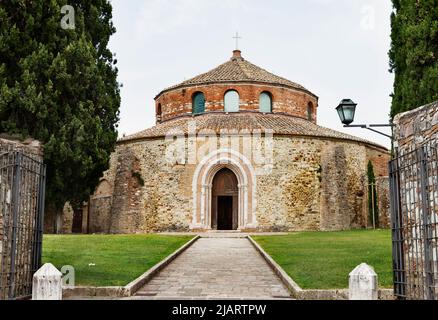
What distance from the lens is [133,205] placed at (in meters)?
29.4

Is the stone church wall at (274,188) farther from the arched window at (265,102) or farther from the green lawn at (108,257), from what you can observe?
the green lawn at (108,257)

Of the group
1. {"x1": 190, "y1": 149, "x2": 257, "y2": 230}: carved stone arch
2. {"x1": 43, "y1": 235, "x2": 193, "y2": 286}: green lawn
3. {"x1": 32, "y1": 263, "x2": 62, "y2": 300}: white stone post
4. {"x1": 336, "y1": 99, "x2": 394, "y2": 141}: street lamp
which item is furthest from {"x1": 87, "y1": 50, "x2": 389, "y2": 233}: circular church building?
{"x1": 32, "y1": 263, "x2": 62, "y2": 300}: white stone post

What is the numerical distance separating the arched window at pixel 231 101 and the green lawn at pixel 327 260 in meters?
14.4

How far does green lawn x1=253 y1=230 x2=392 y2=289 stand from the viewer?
34.1 feet

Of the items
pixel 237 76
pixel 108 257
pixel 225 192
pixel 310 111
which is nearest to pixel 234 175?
pixel 225 192

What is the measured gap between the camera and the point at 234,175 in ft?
97.0

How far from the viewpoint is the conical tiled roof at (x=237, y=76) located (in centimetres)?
3256

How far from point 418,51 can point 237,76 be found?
61.7 ft

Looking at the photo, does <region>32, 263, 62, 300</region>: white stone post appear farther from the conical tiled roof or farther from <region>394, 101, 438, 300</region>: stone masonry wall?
the conical tiled roof

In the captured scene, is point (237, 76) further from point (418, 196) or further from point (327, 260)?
point (418, 196)

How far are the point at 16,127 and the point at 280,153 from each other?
46.2 ft

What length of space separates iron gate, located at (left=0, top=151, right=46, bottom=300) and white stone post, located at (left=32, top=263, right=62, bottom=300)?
57 centimetres

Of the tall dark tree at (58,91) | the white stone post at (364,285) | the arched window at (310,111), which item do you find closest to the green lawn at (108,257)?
the tall dark tree at (58,91)

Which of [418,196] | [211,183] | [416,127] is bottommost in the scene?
[418,196]
